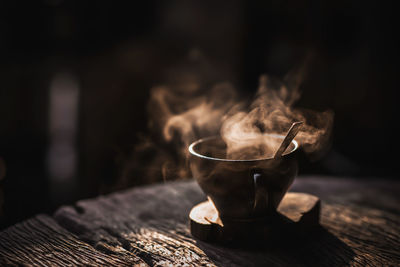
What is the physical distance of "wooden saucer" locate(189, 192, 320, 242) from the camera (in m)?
1.20

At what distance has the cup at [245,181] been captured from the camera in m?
1.12

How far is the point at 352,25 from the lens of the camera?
11.5ft

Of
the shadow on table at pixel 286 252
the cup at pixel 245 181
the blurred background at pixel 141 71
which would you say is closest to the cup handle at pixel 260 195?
the cup at pixel 245 181

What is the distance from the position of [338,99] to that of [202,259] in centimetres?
307

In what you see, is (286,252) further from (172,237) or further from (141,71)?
(141,71)

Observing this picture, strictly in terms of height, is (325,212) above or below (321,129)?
below

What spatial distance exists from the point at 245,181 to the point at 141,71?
12.8ft

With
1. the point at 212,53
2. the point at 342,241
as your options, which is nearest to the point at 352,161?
the point at 212,53

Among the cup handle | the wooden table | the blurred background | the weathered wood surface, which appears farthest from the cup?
the blurred background

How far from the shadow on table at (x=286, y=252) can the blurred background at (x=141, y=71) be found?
253 cm

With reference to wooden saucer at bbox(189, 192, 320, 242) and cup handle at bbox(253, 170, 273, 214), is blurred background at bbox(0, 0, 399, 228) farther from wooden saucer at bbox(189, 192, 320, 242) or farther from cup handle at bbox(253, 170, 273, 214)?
cup handle at bbox(253, 170, 273, 214)

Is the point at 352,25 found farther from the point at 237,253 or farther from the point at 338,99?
the point at 237,253

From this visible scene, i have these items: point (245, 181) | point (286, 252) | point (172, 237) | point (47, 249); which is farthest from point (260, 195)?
point (47, 249)

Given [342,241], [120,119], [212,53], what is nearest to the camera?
[342,241]
